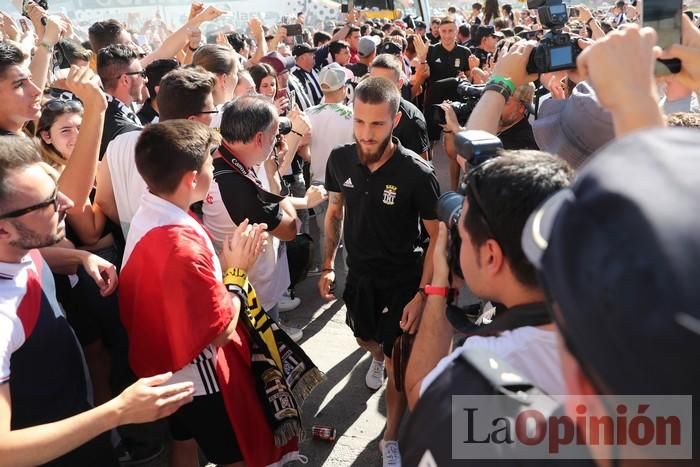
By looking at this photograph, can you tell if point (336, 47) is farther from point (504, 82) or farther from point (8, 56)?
point (504, 82)

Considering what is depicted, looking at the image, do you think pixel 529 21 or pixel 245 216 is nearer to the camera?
pixel 245 216

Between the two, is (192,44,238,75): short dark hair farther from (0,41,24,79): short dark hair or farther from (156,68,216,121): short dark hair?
(0,41,24,79): short dark hair

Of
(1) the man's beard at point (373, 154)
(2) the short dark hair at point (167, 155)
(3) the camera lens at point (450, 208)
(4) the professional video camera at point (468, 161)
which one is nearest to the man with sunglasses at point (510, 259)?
(4) the professional video camera at point (468, 161)

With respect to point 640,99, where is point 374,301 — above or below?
below

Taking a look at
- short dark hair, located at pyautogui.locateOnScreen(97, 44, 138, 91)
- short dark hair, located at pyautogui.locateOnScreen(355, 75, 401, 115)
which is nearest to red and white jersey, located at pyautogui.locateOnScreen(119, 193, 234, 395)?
short dark hair, located at pyautogui.locateOnScreen(355, 75, 401, 115)

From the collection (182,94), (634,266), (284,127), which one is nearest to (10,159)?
(182,94)

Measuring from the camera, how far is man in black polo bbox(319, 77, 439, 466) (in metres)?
2.96

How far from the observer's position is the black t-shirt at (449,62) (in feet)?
27.3

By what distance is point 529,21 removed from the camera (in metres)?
14.8

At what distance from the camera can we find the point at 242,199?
2.84 metres

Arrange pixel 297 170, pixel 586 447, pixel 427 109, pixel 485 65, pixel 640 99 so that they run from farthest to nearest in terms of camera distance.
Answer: pixel 485 65, pixel 427 109, pixel 297 170, pixel 640 99, pixel 586 447

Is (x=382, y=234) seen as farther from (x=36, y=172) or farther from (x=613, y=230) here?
(x=613, y=230)

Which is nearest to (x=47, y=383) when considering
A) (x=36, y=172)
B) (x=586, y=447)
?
(x=36, y=172)

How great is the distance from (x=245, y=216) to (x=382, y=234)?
0.75 meters
